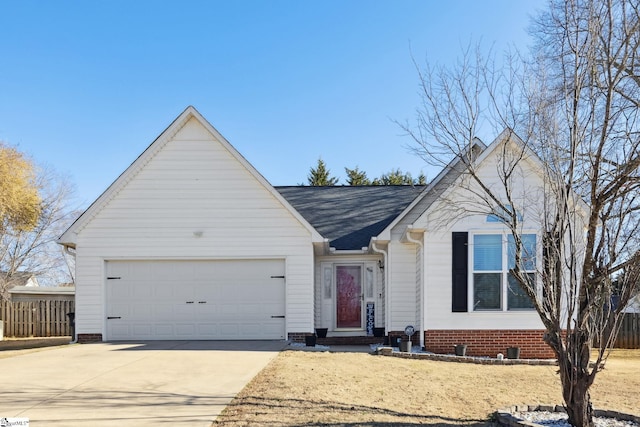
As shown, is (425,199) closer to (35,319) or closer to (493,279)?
(493,279)

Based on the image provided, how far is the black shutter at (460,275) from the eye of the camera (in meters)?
11.8

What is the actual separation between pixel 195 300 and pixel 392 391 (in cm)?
740

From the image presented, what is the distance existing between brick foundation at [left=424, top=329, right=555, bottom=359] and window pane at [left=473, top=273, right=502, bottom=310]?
1.85ft

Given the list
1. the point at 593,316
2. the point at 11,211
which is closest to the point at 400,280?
the point at 593,316

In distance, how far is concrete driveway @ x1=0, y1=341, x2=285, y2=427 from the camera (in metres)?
6.12

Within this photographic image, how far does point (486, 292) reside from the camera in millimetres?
11797

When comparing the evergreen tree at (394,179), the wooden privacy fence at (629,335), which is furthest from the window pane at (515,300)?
the evergreen tree at (394,179)

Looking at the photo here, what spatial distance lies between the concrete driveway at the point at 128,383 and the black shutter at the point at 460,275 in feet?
13.7

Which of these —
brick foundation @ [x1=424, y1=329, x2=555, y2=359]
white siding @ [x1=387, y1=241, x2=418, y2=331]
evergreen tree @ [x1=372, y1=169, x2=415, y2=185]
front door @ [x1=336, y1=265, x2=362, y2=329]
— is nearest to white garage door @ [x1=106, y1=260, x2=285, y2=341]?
front door @ [x1=336, y1=265, x2=362, y2=329]

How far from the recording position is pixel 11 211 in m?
21.3

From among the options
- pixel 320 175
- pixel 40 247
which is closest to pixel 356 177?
pixel 320 175

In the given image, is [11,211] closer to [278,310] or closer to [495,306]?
[278,310]

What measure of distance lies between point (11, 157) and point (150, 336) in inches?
485

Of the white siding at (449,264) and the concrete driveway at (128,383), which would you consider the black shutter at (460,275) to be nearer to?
the white siding at (449,264)
